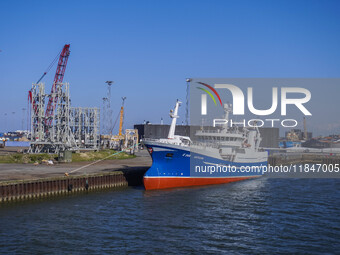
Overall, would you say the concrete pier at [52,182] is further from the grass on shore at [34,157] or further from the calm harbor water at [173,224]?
the grass on shore at [34,157]

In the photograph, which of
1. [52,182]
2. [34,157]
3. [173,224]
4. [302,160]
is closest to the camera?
[173,224]

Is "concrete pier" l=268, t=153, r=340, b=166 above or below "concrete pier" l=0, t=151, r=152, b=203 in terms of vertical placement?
below

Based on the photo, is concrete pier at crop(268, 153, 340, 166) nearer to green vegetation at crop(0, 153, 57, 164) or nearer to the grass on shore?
the grass on shore

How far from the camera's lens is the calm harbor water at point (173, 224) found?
86.2ft

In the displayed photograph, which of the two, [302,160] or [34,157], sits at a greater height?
[34,157]

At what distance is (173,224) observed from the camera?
32.3m

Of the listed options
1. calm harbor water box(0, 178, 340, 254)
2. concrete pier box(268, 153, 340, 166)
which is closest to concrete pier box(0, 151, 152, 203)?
calm harbor water box(0, 178, 340, 254)

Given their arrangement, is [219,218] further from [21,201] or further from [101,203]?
[21,201]

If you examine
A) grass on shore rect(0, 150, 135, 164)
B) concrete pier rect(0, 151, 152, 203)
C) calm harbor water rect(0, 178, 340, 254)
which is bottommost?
calm harbor water rect(0, 178, 340, 254)

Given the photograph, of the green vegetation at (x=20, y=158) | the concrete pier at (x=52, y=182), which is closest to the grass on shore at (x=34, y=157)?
the green vegetation at (x=20, y=158)

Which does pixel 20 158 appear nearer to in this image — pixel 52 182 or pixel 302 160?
pixel 52 182

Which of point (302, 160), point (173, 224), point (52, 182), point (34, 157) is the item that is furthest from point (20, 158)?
point (302, 160)

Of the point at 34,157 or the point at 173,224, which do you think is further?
A: the point at 34,157

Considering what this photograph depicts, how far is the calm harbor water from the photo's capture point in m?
26.3
